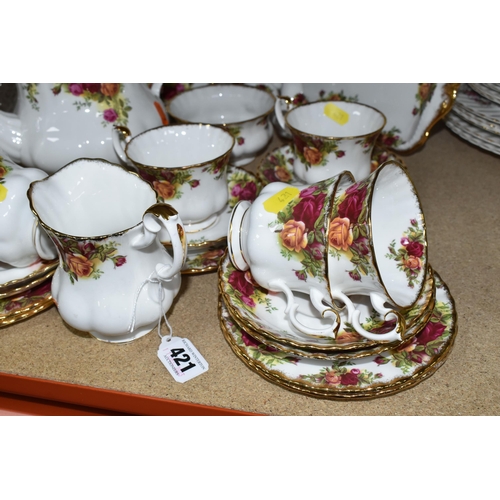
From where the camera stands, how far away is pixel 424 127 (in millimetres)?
1256

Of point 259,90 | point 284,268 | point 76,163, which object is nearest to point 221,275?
point 284,268

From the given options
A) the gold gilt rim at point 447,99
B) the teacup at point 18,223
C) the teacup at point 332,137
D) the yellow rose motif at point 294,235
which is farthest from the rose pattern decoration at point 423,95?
the teacup at point 18,223

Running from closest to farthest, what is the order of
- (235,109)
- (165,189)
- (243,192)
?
(165,189) < (243,192) < (235,109)

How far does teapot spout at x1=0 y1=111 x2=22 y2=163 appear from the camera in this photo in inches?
43.8

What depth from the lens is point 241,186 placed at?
120cm

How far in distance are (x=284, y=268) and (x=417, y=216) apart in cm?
22

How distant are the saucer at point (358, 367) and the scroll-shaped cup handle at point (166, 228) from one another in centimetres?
17

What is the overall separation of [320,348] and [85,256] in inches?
14.5

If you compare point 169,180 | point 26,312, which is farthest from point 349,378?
point 26,312

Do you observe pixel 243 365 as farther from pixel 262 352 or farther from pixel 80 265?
pixel 80 265

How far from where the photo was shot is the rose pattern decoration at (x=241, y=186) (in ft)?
3.91

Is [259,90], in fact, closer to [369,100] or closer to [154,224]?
[369,100]

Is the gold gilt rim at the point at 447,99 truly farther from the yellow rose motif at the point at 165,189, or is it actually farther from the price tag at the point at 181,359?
the price tag at the point at 181,359

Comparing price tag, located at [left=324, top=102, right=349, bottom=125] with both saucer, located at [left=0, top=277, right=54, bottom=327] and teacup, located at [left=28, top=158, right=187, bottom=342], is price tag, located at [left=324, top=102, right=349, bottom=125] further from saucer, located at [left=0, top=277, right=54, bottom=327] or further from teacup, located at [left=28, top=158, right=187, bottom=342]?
saucer, located at [left=0, top=277, right=54, bottom=327]
